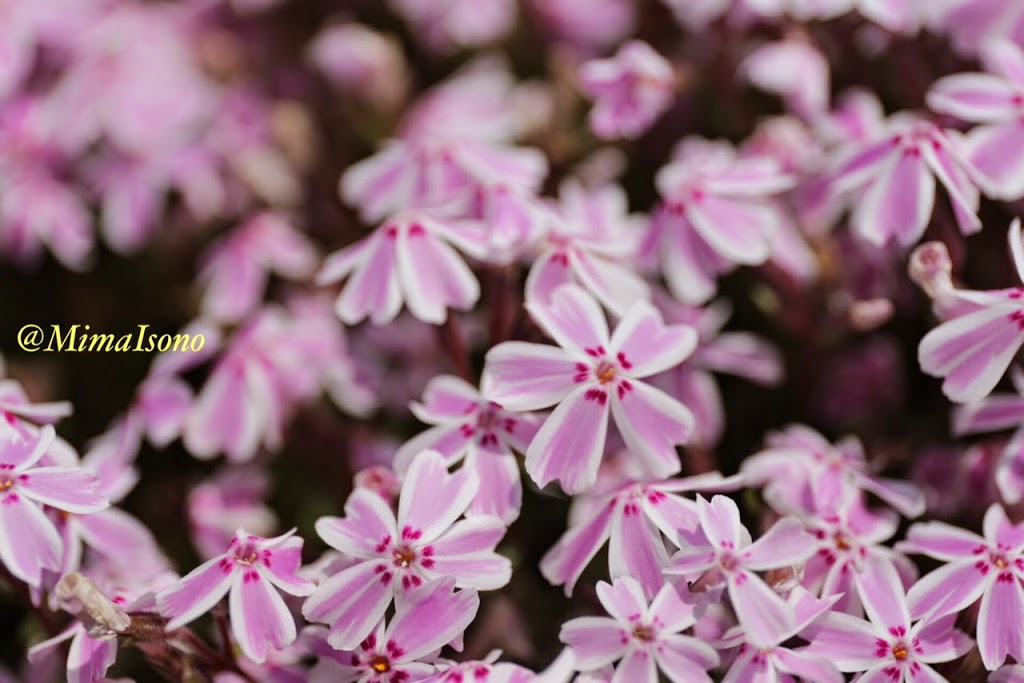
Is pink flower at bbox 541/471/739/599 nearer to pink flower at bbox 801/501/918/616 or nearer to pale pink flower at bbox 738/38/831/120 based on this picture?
pink flower at bbox 801/501/918/616

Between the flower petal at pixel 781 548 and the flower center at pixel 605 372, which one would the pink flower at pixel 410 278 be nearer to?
the flower center at pixel 605 372

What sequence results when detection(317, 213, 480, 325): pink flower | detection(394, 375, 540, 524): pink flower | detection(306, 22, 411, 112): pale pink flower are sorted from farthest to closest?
detection(306, 22, 411, 112): pale pink flower → detection(317, 213, 480, 325): pink flower → detection(394, 375, 540, 524): pink flower

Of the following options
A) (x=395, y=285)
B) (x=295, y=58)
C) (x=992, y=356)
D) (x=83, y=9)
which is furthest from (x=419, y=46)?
(x=992, y=356)

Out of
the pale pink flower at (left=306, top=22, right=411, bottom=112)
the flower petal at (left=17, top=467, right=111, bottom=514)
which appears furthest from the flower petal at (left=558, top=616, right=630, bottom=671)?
the pale pink flower at (left=306, top=22, right=411, bottom=112)

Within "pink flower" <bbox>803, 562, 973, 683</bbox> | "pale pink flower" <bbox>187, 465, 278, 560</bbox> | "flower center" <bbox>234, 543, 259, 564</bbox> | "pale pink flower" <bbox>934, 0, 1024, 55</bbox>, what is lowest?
"pale pink flower" <bbox>187, 465, 278, 560</bbox>

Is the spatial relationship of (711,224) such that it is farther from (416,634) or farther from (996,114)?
(416,634)

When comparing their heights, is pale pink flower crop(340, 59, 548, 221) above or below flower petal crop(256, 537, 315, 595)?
above

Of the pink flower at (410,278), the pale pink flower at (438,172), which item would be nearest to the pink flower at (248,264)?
the pale pink flower at (438,172)

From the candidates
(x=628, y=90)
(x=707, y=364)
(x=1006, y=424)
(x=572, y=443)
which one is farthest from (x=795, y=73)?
(x=572, y=443)
